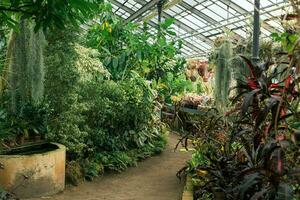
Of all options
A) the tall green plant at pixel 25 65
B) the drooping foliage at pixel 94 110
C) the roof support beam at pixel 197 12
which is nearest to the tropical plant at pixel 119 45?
the drooping foliage at pixel 94 110

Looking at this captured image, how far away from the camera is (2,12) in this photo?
202 cm

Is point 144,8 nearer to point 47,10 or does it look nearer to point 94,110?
point 94,110

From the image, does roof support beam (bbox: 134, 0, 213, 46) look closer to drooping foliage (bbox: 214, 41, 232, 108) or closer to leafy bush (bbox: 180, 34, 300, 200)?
drooping foliage (bbox: 214, 41, 232, 108)

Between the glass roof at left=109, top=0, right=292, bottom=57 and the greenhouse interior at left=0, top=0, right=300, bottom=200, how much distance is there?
2.59 m

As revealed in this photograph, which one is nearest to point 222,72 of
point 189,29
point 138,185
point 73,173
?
point 138,185

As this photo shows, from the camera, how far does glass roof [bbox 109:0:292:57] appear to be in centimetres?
1080

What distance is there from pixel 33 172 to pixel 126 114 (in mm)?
2778

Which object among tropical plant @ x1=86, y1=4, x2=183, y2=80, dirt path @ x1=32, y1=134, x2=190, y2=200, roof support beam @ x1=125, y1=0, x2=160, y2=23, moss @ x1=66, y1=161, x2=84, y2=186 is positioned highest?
roof support beam @ x1=125, y1=0, x2=160, y2=23

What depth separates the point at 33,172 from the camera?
489 cm

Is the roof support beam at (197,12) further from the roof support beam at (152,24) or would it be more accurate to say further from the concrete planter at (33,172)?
the concrete planter at (33,172)

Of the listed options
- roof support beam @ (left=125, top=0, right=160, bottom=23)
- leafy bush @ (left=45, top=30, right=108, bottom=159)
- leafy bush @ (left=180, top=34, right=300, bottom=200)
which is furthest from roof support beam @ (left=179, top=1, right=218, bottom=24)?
leafy bush @ (left=180, top=34, right=300, bottom=200)

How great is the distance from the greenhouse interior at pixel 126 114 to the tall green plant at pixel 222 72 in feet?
0.05

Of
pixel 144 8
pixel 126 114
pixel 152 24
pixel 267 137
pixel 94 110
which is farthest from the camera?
pixel 152 24

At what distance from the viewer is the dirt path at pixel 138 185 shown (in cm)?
521
